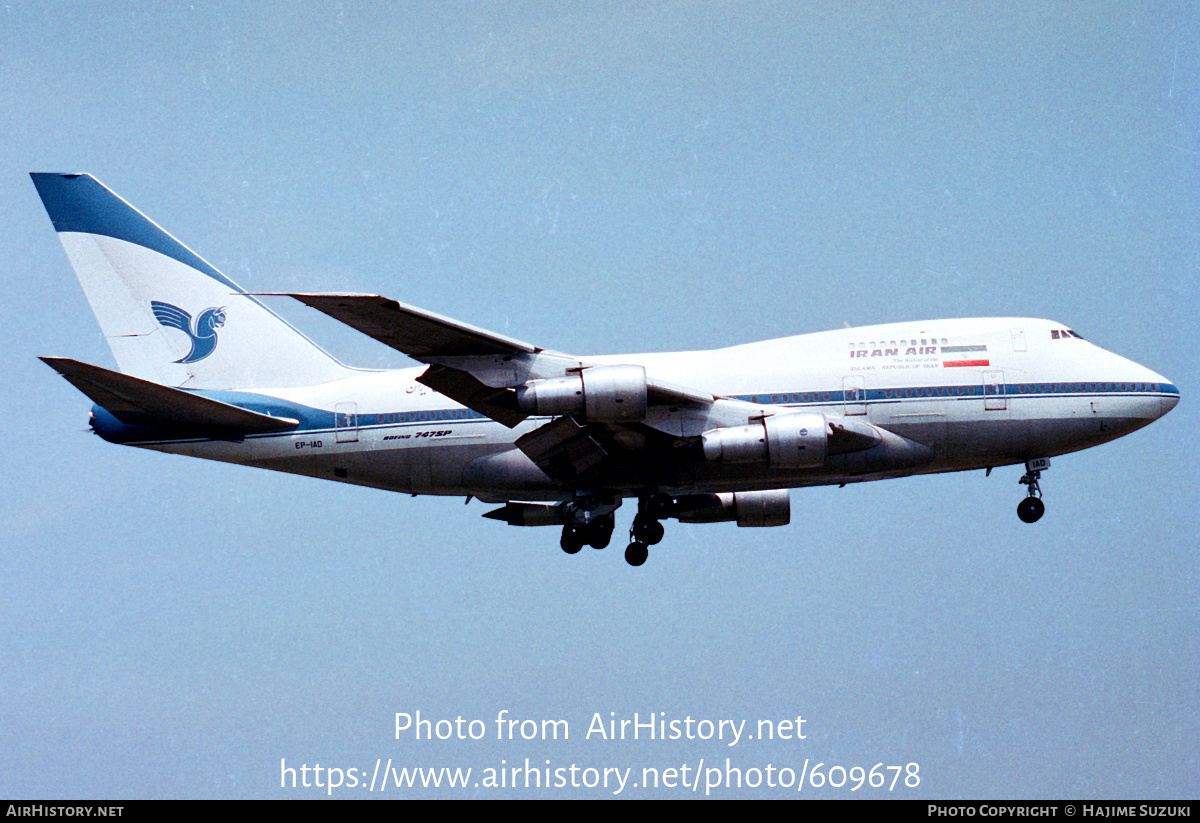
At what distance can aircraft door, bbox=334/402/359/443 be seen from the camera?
36344 mm

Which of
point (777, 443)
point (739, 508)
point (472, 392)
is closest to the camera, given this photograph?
point (472, 392)

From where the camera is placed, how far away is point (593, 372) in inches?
1236

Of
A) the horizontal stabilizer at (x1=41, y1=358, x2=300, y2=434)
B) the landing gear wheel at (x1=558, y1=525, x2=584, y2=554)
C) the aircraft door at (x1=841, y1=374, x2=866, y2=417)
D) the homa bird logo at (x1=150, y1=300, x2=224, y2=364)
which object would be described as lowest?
the landing gear wheel at (x1=558, y1=525, x2=584, y2=554)

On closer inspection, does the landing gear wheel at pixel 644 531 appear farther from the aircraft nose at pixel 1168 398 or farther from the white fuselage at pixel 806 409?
the aircraft nose at pixel 1168 398

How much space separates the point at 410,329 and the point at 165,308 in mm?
12127

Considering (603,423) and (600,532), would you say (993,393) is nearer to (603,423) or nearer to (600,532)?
(603,423)

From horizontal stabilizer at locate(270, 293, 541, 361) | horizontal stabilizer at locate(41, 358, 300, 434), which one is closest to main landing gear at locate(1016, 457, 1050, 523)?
horizontal stabilizer at locate(270, 293, 541, 361)

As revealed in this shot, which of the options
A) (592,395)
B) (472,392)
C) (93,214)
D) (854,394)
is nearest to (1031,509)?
(854,394)

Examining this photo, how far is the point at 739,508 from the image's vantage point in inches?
1576

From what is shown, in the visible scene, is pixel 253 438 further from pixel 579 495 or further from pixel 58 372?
pixel 579 495

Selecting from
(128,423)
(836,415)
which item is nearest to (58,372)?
(128,423)

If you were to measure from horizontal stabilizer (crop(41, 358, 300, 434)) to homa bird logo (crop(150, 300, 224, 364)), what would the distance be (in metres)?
3.07

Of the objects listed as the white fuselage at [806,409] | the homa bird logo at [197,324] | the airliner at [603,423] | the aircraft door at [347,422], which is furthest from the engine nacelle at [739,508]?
the homa bird logo at [197,324]

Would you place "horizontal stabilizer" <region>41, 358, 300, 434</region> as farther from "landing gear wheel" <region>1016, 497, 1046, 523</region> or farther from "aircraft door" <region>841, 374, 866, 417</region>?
"landing gear wheel" <region>1016, 497, 1046, 523</region>
